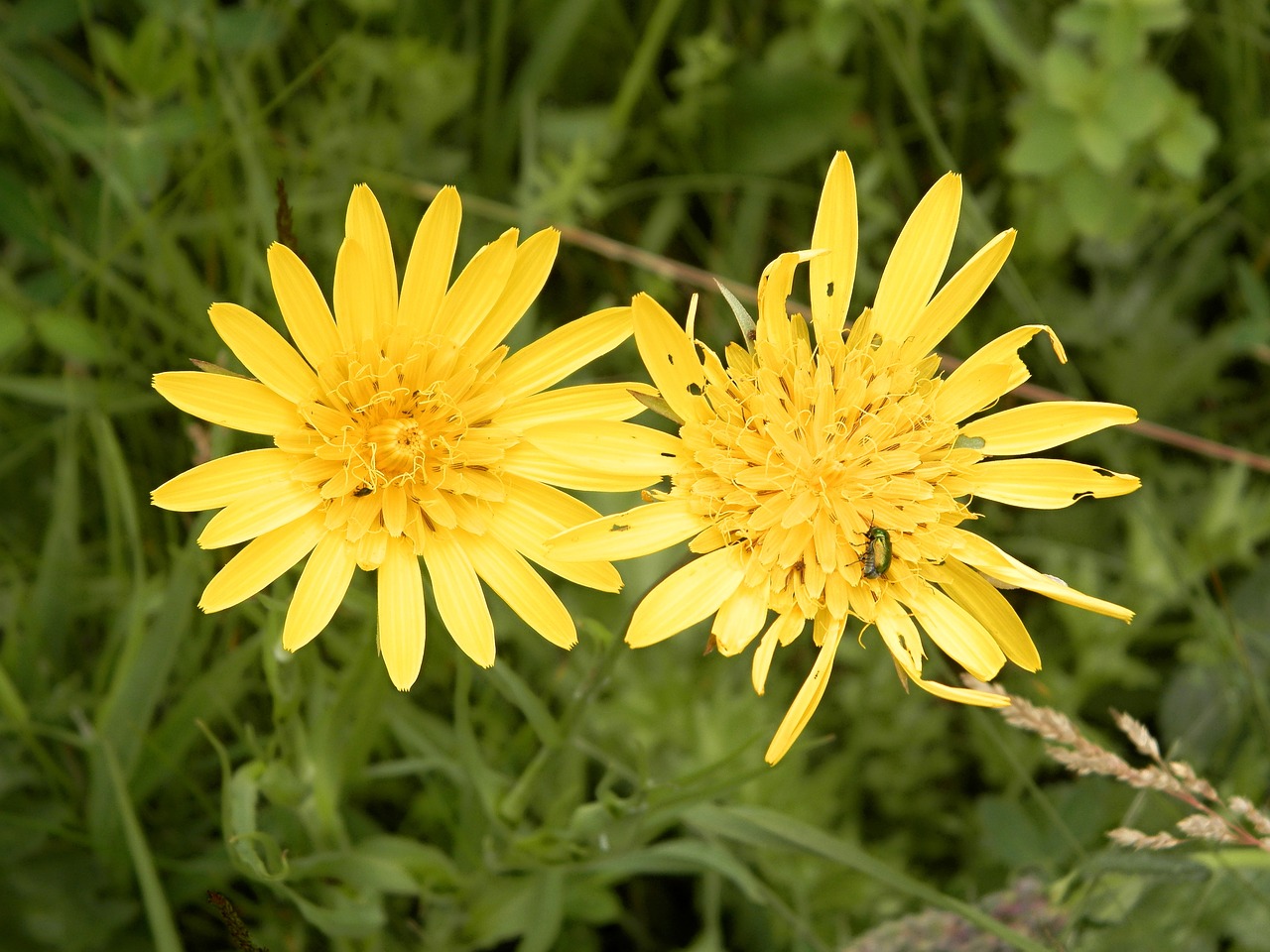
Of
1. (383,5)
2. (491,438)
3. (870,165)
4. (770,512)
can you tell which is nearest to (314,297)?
(491,438)

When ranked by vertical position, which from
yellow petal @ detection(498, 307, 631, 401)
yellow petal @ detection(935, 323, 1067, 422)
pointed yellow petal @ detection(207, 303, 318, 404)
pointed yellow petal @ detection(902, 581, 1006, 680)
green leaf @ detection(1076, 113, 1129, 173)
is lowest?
pointed yellow petal @ detection(902, 581, 1006, 680)

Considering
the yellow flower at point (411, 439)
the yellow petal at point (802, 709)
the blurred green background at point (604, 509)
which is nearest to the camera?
the yellow petal at point (802, 709)

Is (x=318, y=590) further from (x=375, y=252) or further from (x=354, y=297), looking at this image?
(x=375, y=252)

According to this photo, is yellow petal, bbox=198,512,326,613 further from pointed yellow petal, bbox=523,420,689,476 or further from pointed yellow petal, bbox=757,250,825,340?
pointed yellow petal, bbox=757,250,825,340

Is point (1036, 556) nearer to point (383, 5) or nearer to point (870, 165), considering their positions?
point (870, 165)

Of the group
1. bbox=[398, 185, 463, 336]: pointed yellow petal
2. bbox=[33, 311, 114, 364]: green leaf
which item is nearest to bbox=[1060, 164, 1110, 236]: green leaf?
bbox=[398, 185, 463, 336]: pointed yellow petal

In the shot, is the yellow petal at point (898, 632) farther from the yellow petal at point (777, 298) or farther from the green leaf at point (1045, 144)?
the green leaf at point (1045, 144)

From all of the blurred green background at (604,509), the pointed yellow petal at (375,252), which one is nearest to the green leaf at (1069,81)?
the blurred green background at (604,509)
